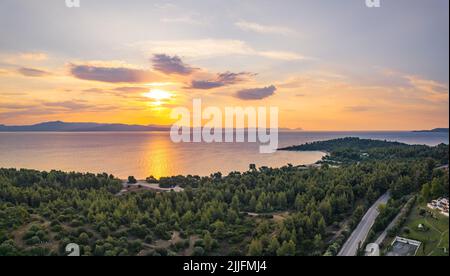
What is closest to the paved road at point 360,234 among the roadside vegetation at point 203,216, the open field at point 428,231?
the roadside vegetation at point 203,216

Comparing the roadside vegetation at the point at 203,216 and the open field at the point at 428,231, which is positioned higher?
the open field at the point at 428,231

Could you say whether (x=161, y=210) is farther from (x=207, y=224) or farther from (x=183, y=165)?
(x=183, y=165)

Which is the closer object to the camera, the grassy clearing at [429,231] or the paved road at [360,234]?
the grassy clearing at [429,231]

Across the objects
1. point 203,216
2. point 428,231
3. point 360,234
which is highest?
point 428,231

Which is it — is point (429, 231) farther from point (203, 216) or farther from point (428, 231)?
point (203, 216)

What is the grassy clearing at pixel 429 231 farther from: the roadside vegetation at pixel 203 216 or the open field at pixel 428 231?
the roadside vegetation at pixel 203 216

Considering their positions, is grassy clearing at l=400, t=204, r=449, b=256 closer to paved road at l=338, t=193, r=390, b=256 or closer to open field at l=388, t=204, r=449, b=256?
open field at l=388, t=204, r=449, b=256

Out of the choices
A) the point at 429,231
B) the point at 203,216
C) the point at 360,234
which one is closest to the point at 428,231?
the point at 429,231

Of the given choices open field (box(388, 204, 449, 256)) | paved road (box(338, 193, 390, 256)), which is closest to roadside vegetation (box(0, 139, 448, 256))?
paved road (box(338, 193, 390, 256))
